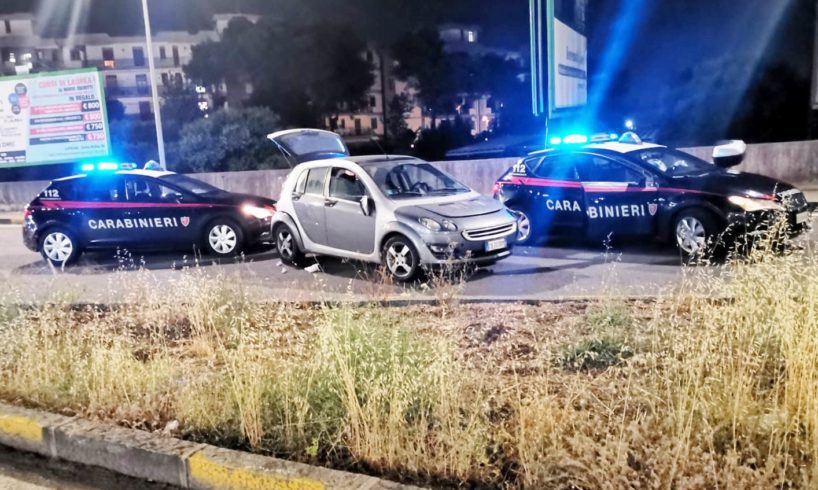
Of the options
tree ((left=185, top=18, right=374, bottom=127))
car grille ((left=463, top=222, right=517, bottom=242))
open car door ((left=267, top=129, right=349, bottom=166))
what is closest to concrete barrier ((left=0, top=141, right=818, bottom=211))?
open car door ((left=267, top=129, right=349, bottom=166))

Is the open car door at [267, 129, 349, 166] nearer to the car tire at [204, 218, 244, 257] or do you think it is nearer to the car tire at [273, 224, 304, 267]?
the car tire at [204, 218, 244, 257]

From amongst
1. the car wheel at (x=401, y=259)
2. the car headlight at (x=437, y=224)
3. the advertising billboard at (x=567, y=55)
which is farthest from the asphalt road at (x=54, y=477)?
the advertising billboard at (x=567, y=55)

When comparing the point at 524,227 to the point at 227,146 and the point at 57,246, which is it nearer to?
the point at 57,246

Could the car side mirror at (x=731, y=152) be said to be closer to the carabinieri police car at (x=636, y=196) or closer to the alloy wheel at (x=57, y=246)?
the carabinieri police car at (x=636, y=196)

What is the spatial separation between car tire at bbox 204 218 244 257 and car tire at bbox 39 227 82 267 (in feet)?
7.37

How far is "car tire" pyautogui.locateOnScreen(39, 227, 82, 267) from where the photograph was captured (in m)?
11.2

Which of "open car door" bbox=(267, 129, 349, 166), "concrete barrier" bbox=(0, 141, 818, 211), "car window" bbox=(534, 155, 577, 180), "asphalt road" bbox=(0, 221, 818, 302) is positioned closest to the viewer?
"asphalt road" bbox=(0, 221, 818, 302)

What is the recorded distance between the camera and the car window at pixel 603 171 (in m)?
9.34

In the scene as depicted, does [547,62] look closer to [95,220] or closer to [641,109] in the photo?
[95,220]

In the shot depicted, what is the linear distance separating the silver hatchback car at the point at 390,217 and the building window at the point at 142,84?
178 feet

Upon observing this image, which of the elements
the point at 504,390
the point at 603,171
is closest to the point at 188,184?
the point at 603,171

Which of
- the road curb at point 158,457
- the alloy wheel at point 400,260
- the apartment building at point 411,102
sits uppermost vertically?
the apartment building at point 411,102

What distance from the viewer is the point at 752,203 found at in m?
8.48

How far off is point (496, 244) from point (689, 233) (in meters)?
2.61
